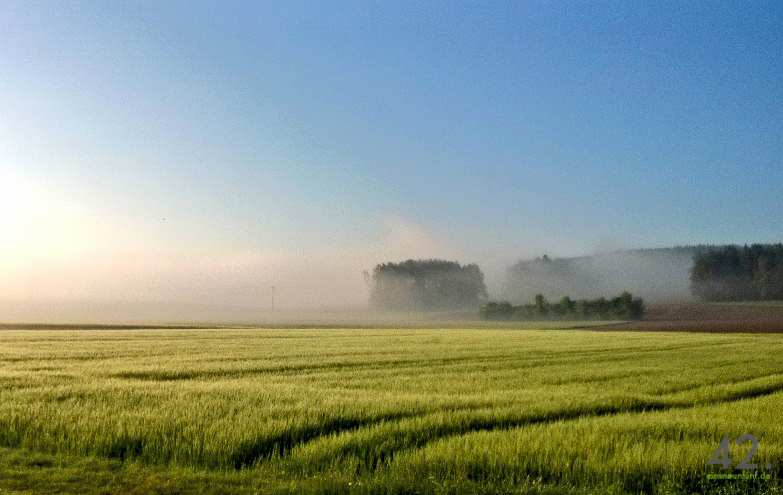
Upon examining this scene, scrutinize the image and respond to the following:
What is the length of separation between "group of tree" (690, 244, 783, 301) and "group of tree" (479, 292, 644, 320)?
3043 cm

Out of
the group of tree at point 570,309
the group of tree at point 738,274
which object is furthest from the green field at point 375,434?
the group of tree at point 738,274

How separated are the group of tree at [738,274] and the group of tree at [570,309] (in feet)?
99.8

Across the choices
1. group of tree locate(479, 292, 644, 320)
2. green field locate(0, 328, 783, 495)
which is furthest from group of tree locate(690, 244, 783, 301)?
green field locate(0, 328, 783, 495)

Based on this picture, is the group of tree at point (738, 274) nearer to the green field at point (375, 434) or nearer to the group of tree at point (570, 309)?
the group of tree at point (570, 309)

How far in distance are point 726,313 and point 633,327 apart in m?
21.7

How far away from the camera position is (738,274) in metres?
150

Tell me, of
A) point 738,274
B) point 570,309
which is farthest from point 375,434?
point 738,274

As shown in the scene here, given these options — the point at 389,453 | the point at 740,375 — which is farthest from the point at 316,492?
the point at 740,375

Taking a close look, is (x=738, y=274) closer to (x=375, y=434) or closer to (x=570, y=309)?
(x=570, y=309)

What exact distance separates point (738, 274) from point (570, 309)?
46037 mm

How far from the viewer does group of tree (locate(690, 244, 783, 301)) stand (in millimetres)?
139750

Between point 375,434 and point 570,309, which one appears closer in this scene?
point 375,434

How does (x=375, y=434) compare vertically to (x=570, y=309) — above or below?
above

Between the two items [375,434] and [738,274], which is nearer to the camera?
[375,434]
